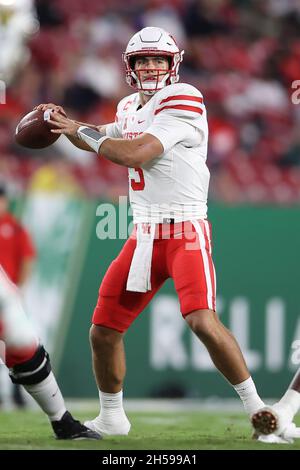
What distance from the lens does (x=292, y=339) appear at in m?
8.01

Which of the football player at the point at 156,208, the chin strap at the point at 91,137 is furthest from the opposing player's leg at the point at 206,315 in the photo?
the chin strap at the point at 91,137

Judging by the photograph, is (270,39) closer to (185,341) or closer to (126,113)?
(185,341)

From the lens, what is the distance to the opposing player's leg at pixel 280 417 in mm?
4391

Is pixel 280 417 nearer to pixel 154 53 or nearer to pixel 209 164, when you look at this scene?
pixel 154 53

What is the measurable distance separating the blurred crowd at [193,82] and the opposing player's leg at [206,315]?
3.96 m

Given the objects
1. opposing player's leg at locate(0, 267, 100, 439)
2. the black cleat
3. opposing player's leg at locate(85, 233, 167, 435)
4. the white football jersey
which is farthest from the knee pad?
the white football jersey

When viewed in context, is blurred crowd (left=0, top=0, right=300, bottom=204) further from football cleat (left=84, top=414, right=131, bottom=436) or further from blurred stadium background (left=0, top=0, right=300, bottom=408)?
football cleat (left=84, top=414, right=131, bottom=436)

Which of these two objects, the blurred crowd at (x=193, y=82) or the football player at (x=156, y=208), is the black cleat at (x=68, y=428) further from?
the blurred crowd at (x=193, y=82)

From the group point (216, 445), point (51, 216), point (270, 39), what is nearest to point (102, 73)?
point (270, 39)

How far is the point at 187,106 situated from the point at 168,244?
62 centimetres

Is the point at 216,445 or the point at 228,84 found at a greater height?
the point at 228,84

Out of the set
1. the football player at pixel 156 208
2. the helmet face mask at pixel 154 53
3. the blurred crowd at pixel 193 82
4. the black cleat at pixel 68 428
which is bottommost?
the black cleat at pixel 68 428

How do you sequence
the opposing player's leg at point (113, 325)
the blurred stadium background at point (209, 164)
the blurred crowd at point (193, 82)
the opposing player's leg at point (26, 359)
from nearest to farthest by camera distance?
the opposing player's leg at point (26, 359)
the opposing player's leg at point (113, 325)
the blurred stadium background at point (209, 164)
the blurred crowd at point (193, 82)

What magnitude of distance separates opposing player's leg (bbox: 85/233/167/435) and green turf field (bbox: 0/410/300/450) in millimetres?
145
